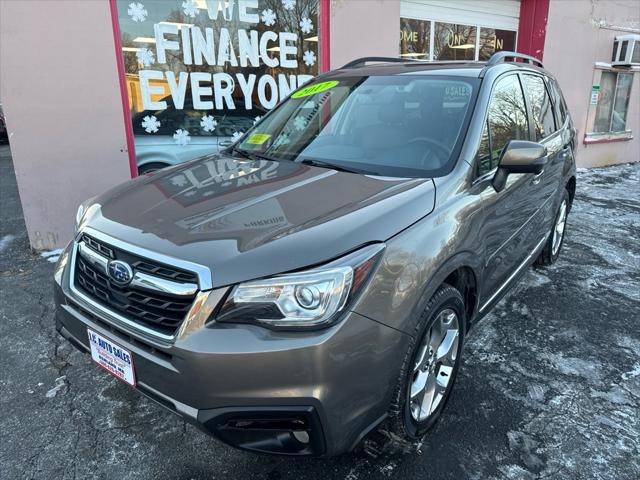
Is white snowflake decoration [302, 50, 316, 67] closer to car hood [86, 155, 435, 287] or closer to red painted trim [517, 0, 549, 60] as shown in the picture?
car hood [86, 155, 435, 287]

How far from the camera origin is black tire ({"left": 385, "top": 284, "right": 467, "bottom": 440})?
2.01 m

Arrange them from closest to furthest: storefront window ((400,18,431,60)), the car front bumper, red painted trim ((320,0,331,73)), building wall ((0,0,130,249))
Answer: the car front bumper
building wall ((0,0,130,249))
red painted trim ((320,0,331,73))
storefront window ((400,18,431,60))

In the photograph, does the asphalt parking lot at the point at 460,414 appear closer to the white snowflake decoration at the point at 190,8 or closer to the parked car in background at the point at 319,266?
the parked car in background at the point at 319,266

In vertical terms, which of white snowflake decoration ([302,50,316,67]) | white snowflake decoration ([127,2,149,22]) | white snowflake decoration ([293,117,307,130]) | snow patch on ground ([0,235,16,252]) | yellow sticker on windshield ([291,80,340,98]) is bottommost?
snow patch on ground ([0,235,16,252])

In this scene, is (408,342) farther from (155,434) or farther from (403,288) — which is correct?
(155,434)

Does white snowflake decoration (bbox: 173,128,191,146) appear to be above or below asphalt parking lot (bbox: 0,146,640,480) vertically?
above

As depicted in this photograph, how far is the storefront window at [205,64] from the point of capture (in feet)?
17.3

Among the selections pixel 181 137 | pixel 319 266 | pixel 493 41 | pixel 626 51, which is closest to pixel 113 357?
pixel 319 266

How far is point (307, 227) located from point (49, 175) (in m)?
4.10

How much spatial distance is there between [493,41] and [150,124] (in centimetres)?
685

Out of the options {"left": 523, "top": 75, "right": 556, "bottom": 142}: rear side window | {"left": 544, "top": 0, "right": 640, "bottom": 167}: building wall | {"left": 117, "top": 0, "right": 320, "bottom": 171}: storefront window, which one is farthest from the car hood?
{"left": 544, "top": 0, "right": 640, "bottom": 167}: building wall

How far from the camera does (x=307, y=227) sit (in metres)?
1.89

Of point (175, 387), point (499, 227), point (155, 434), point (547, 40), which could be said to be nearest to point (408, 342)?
point (175, 387)

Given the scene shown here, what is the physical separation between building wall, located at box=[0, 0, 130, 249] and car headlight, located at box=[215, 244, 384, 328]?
402 cm
